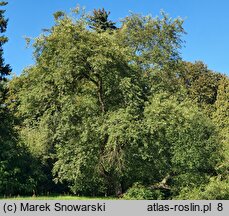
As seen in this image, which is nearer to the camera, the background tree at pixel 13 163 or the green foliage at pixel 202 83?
the background tree at pixel 13 163

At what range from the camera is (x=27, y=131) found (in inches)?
1051

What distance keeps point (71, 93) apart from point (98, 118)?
6.64 feet

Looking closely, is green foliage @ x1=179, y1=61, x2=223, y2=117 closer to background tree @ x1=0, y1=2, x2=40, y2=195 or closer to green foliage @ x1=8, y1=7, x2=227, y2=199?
green foliage @ x1=8, y1=7, x2=227, y2=199

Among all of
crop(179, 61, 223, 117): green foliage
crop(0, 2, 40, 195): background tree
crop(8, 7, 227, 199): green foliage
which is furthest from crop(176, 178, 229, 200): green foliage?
crop(179, 61, 223, 117): green foliage

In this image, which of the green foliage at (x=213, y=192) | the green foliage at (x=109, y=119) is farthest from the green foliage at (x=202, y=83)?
the green foliage at (x=213, y=192)

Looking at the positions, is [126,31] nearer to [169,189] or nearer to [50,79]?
[50,79]

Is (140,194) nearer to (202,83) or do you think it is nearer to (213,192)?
(213,192)

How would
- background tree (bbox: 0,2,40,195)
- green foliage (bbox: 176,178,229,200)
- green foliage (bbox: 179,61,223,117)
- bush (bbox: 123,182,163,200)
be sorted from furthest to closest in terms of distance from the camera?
green foliage (bbox: 179,61,223,117)
background tree (bbox: 0,2,40,195)
bush (bbox: 123,182,163,200)
green foliage (bbox: 176,178,229,200)

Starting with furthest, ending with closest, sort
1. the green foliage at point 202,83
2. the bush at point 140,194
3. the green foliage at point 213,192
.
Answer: the green foliage at point 202,83 → the bush at point 140,194 → the green foliage at point 213,192

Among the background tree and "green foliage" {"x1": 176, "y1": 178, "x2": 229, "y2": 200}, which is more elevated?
the background tree

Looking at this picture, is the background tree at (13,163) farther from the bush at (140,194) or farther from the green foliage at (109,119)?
the bush at (140,194)

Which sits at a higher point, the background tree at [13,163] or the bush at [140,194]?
the background tree at [13,163]

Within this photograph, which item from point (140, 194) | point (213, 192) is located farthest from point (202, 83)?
point (140, 194)

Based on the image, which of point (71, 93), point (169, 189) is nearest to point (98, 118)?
point (71, 93)
